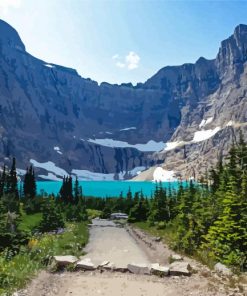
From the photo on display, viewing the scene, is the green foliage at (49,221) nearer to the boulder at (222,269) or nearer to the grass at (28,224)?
the grass at (28,224)

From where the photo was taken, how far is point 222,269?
20.9 m

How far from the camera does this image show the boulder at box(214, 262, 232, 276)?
20.2m

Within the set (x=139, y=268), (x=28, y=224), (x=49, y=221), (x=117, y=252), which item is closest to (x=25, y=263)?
(x=139, y=268)

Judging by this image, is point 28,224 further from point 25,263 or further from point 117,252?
point 25,263

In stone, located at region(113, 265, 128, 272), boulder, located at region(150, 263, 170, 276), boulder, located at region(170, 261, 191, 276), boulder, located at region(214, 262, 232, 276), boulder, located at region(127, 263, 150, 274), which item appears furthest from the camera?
stone, located at region(113, 265, 128, 272)

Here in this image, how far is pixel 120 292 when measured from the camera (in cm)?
1788

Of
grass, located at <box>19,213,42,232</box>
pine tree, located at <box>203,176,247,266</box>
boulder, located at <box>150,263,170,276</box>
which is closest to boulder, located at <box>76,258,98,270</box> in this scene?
boulder, located at <box>150,263,170,276</box>

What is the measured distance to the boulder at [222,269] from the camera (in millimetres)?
20222

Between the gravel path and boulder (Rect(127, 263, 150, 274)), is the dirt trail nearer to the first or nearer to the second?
boulder (Rect(127, 263, 150, 274))

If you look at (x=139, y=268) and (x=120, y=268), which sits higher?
(x=139, y=268)

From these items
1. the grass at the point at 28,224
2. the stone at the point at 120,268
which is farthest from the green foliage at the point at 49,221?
the stone at the point at 120,268

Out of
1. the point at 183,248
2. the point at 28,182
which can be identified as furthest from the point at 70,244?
the point at 28,182

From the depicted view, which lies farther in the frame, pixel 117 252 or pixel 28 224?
pixel 28 224

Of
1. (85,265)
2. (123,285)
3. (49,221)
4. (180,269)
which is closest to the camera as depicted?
(123,285)
